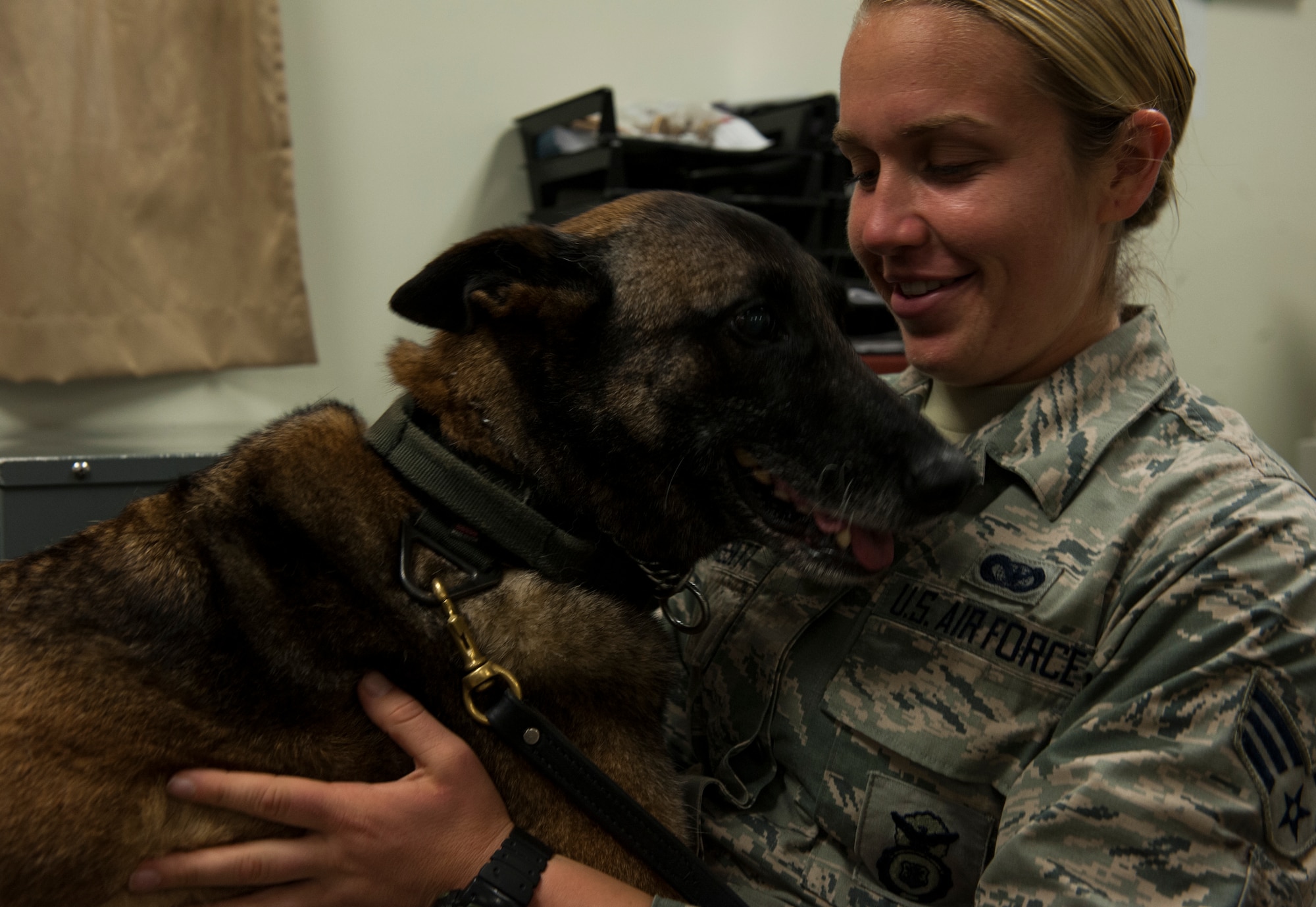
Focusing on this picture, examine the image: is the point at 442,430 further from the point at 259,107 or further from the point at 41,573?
the point at 259,107

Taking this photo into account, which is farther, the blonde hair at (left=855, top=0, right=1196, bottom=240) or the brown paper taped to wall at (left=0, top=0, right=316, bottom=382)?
the brown paper taped to wall at (left=0, top=0, right=316, bottom=382)

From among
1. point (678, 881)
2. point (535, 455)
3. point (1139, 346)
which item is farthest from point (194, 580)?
point (1139, 346)

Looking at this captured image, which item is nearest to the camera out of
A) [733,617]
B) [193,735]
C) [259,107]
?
[193,735]

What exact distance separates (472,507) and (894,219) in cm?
61

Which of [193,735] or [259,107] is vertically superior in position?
[259,107]

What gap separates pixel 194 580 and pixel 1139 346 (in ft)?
3.70

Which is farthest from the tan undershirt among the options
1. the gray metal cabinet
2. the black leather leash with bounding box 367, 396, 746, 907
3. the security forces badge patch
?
the gray metal cabinet

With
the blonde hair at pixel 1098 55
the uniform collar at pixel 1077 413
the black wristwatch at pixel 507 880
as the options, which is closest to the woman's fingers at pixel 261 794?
the black wristwatch at pixel 507 880

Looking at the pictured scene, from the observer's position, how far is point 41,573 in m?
0.95

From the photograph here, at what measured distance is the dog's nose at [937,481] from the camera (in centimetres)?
105

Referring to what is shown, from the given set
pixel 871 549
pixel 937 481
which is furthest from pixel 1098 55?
pixel 871 549

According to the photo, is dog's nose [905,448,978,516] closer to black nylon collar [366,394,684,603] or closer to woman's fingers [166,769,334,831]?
black nylon collar [366,394,684,603]

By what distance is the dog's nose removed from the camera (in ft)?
3.46

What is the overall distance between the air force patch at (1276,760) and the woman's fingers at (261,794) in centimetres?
84
